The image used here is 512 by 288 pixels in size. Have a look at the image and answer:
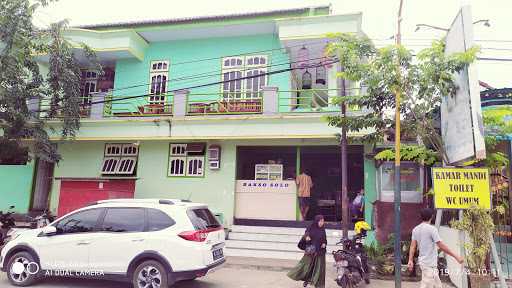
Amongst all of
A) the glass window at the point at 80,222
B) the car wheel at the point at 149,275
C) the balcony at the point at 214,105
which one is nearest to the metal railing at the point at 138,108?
the balcony at the point at 214,105

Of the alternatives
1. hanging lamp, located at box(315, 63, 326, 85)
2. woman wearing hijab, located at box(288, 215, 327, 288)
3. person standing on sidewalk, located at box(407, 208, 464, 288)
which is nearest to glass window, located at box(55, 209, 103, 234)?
woman wearing hijab, located at box(288, 215, 327, 288)

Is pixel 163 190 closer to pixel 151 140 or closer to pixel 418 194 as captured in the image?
pixel 151 140

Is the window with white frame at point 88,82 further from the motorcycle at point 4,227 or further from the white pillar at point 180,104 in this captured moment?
the motorcycle at point 4,227

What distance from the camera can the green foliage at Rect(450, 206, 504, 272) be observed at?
7202 millimetres

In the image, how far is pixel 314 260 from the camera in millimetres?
7906

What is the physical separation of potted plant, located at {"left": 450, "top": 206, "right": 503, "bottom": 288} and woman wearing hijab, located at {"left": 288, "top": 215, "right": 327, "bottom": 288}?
2644mm

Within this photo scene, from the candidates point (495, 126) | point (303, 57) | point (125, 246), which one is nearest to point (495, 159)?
point (495, 126)

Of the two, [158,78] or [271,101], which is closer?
[271,101]

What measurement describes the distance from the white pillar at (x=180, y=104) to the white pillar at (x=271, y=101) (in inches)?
111

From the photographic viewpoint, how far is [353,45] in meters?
8.24

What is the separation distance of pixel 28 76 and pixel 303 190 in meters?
10.0

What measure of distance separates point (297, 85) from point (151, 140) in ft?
18.9

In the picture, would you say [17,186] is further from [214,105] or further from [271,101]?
[271,101]

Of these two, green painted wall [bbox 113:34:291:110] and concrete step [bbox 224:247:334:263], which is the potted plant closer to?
concrete step [bbox 224:247:334:263]
